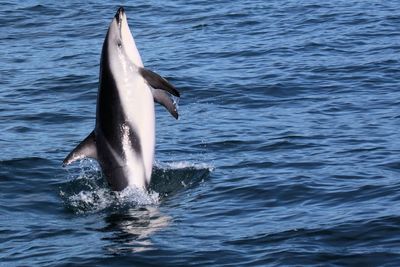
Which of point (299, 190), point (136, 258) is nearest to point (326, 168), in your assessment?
point (299, 190)

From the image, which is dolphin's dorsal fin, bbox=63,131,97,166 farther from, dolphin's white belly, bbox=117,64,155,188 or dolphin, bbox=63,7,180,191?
dolphin's white belly, bbox=117,64,155,188

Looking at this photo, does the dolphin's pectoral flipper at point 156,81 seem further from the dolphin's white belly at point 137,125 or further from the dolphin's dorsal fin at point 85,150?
the dolphin's dorsal fin at point 85,150

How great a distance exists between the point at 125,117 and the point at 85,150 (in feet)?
2.35

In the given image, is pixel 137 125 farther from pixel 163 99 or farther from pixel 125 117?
pixel 163 99

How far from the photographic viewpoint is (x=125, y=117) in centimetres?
1462

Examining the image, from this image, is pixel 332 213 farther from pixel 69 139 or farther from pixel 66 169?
pixel 69 139

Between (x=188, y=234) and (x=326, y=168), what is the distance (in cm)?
327

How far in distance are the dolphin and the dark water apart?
32cm

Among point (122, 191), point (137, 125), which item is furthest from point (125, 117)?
point (122, 191)

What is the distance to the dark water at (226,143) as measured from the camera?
13.1 meters

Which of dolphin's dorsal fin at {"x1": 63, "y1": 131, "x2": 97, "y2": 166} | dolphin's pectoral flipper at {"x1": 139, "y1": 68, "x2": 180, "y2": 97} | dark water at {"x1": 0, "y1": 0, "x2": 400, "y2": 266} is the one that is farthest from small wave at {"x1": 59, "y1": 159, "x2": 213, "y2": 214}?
dolphin's pectoral flipper at {"x1": 139, "y1": 68, "x2": 180, "y2": 97}

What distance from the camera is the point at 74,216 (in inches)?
576

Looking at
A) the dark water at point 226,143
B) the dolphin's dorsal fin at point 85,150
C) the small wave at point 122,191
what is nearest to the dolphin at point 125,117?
the dolphin's dorsal fin at point 85,150

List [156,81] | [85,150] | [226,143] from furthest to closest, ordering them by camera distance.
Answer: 1. [226,143]
2. [156,81]
3. [85,150]
